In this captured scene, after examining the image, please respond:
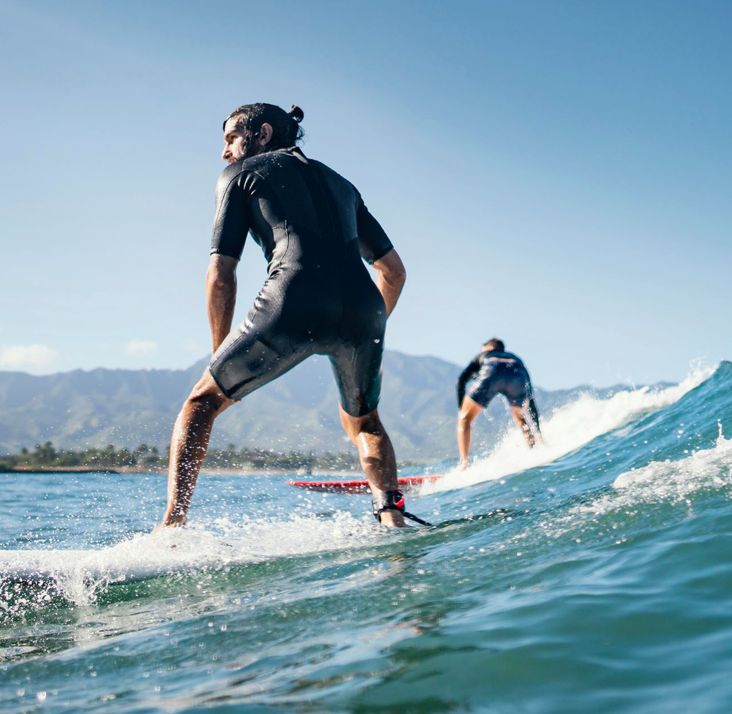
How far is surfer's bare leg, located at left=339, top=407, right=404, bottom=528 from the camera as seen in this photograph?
13.2ft

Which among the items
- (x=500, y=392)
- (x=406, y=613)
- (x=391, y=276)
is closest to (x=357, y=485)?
(x=500, y=392)

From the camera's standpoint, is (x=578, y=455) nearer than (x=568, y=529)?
No

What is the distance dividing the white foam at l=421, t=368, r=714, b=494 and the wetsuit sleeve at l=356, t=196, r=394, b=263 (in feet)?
16.5

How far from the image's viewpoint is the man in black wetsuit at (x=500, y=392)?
11484 millimetres

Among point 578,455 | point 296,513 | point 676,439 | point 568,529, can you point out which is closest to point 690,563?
point 568,529

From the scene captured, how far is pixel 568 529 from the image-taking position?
3.09 meters

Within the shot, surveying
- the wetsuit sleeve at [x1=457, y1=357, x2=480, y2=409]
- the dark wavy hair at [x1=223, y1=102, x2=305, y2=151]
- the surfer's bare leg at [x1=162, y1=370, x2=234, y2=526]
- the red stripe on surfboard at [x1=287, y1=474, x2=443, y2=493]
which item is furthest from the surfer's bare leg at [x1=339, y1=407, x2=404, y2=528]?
the wetsuit sleeve at [x1=457, y1=357, x2=480, y2=409]

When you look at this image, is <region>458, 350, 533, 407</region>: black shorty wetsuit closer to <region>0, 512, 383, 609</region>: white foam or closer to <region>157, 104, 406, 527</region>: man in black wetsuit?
<region>157, 104, 406, 527</region>: man in black wetsuit

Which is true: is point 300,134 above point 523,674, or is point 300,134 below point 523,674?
above

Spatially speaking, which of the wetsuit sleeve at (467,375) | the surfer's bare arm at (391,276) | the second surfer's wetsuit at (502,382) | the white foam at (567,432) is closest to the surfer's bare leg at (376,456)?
the surfer's bare arm at (391,276)

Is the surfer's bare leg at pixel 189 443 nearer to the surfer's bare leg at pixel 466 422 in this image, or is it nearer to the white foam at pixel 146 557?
the white foam at pixel 146 557

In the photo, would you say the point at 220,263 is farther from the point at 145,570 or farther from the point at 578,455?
the point at 578,455

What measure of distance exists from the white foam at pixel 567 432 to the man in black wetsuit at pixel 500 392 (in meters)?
0.36

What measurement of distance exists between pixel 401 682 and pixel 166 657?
0.77 metres
